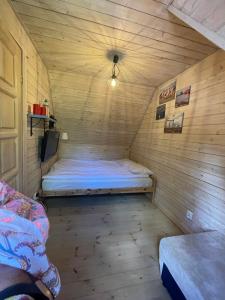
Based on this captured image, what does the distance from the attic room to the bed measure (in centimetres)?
2

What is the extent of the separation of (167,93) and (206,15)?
179 centimetres

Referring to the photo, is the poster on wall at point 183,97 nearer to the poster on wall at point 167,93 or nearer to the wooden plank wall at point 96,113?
the poster on wall at point 167,93

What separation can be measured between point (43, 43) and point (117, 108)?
6.19 feet

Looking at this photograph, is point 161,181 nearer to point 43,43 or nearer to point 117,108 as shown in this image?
point 117,108

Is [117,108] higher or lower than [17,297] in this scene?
higher

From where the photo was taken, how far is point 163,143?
9.59ft

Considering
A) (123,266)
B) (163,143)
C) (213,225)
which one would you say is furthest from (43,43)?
(213,225)

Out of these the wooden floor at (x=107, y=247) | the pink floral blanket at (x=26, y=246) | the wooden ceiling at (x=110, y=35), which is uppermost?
the wooden ceiling at (x=110, y=35)

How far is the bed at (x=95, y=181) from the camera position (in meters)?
2.65

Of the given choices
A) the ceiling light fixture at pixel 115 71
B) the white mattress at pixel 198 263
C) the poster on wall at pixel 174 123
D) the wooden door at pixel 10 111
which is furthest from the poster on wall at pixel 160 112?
the wooden door at pixel 10 111

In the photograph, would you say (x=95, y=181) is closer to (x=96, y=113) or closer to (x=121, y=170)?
A: (x=121, y=170)

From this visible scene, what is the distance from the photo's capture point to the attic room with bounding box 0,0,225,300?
3.66 ft

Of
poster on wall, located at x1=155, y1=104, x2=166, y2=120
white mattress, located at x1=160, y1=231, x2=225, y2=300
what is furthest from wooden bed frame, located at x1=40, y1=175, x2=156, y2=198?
white mattress, located at x1=160, y1=231, x2=225, y2=300

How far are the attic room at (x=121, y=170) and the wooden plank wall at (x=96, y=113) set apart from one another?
3 centimetres
